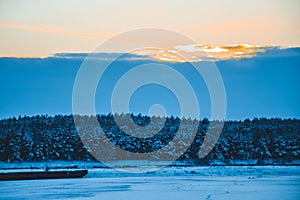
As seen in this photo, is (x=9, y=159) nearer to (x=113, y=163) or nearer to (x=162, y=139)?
(x=113, y=163)

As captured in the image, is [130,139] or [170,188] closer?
[170,188]

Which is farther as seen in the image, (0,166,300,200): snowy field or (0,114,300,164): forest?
(0,114,300,164): forest

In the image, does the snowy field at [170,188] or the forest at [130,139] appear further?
the forest at [130,139]

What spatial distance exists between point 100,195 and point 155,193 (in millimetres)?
2596

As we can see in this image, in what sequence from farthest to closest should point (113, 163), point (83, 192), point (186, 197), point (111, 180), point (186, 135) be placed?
point (186, 135)
point (113, 163)
point (111, 180)
point (83, 192)
point (186, 197)

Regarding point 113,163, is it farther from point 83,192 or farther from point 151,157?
point 83,192

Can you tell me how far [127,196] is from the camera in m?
34.4

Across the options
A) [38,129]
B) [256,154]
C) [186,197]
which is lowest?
[186,197]

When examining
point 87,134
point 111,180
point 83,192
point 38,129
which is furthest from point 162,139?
point 83,192

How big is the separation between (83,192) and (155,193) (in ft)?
Answer: 11.7

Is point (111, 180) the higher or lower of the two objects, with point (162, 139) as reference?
lower

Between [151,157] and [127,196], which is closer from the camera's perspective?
[127,196]

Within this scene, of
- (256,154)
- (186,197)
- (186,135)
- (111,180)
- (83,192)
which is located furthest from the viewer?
(186,135)

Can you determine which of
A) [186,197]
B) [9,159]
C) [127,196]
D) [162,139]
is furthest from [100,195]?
[162,139]
